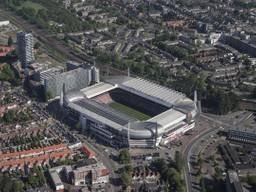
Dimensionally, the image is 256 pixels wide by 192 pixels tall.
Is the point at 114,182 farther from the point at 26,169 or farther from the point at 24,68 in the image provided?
the point at 24,68

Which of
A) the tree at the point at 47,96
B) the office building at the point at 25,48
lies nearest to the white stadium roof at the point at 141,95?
the tree at the point at 47,96

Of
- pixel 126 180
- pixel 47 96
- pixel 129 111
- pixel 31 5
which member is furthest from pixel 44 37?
pixel 126 180

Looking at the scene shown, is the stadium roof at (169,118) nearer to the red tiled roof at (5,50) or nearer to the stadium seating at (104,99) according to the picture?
the stadium seating at (104,99)

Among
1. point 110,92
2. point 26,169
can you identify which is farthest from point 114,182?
point 110,92

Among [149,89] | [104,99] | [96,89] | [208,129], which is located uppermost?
[149,89]

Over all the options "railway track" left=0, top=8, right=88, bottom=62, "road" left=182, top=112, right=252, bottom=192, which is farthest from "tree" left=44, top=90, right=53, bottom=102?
"road" left=182, top=112, right=252, bottom=192

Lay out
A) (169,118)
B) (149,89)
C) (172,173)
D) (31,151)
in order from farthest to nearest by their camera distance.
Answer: (149,89) → (169,118) → (31,151) → (172,173)

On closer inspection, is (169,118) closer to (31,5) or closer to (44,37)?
(44,37)
